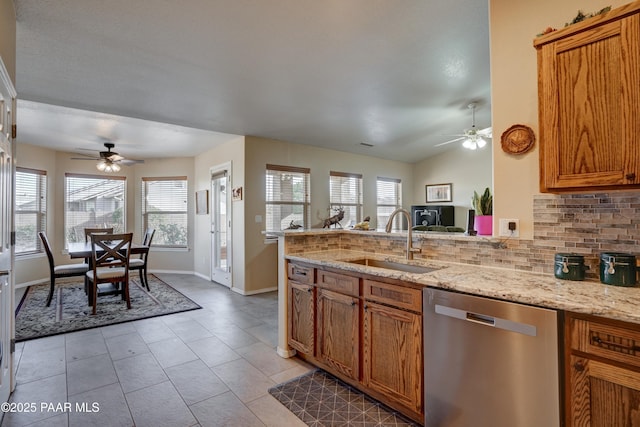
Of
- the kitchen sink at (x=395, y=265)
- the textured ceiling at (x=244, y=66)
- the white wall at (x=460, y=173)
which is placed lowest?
the kitchen sink at (x=395, y=265)

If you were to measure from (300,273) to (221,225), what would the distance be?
11.2 ft

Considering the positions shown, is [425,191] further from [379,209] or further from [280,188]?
[280,188]

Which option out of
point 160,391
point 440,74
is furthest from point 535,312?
point 440,74

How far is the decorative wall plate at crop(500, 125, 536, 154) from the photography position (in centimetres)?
184

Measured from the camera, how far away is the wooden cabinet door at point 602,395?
1100mm

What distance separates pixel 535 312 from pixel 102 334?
3899 mm

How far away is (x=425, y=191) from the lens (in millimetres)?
7406

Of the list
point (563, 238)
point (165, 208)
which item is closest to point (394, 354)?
point (563, 238)

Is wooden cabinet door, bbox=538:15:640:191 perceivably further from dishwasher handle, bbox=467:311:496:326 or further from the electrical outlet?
dishwasher handle, bbox=467:311:496:326

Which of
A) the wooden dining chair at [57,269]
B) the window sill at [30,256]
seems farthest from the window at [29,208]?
the wooden dining chair at [57,269]

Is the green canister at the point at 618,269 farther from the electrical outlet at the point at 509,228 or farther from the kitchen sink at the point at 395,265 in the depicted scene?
the kitchen sink at the point at 395,265

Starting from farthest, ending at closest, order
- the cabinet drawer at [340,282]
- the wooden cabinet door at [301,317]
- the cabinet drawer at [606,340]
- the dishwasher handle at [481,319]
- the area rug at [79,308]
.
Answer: the area rug at [79,308] < the wooden cabinet door at [301,317] < the cabinet drawer at [340,282] < the dishwasher handle at [481,319] < the cabinet drawer at [606,340]

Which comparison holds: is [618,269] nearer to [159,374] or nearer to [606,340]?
[606,340]

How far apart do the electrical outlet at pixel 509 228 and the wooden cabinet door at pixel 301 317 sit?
1.41m
